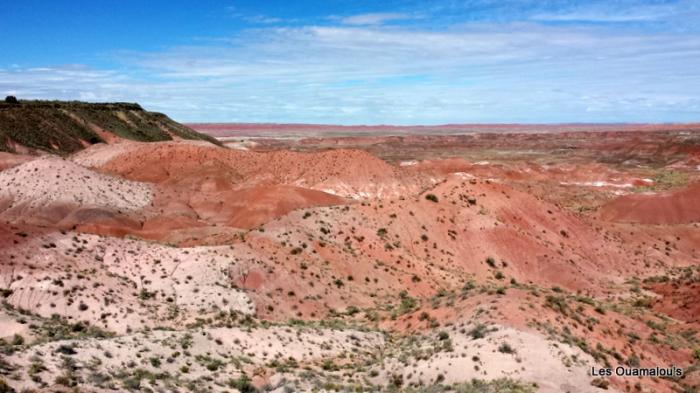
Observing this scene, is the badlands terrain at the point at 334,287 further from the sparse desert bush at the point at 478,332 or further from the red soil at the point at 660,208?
the red soil at the point at 660,208

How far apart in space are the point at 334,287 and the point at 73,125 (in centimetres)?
6998

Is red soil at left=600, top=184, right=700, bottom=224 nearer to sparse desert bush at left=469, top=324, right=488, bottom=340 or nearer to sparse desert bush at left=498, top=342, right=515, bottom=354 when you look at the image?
sparse desert bush at left=469, top=324, right=488, bottom=340

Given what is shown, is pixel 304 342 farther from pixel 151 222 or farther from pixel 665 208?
pixel 665 208

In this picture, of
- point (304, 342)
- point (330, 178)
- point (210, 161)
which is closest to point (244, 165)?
point (210, 161)

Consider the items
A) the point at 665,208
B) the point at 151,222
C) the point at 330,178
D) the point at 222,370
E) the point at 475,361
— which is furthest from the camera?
the point at 330,178

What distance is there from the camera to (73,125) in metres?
87.4

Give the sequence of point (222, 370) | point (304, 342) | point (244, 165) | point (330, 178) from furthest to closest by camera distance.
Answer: point (244, 165)
point (330, 178)
point (304, 342)
point (222, 370)

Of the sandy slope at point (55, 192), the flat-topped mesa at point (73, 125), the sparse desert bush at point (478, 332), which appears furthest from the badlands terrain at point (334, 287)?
the flat-topped mesa at point (73, 125)

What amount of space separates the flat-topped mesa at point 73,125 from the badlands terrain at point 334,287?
1609cm

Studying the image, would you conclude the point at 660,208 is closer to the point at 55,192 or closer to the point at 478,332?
the point at 478,332

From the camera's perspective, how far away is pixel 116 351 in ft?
57.6

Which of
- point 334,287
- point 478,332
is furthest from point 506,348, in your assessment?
point 334,287

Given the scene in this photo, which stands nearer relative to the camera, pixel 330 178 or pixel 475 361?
pixel 475 361

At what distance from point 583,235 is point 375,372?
97.7ft
